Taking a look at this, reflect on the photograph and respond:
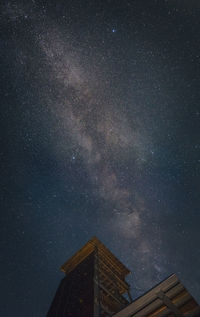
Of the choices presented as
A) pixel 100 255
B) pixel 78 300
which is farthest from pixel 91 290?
pixel 100 255

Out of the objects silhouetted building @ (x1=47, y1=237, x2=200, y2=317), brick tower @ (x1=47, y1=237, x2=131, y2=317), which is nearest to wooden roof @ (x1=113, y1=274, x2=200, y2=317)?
silhouetted building @ (x1=47, y1=237, x2=200, y2=317)

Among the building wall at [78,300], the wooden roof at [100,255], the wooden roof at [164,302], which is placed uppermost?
the wooden roof at [100,255]

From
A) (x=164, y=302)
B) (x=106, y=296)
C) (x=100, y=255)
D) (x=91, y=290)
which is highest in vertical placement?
(x=100, y=255)

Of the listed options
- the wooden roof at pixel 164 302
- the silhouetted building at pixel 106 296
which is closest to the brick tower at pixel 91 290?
the silhouetted building at pixel 106 296

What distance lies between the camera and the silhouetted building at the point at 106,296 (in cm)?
387

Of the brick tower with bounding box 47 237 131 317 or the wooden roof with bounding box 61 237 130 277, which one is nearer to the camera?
the brick tower with bounding box 47 237 131 317

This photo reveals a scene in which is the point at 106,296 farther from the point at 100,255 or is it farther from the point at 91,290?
the point at 100,255

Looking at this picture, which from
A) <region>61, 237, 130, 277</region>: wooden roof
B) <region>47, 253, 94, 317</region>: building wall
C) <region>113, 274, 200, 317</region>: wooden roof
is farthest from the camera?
<region>61, 237, 130, 277</region>: wooden roof

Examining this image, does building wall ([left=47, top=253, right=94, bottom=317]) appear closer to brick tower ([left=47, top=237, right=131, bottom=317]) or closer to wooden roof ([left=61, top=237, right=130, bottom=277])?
Result: brick tower ([left=47, top=237, right=131, bottom=317])

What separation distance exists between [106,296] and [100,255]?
6181 mm

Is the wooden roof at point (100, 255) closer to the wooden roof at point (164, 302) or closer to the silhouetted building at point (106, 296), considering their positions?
the silhouetted building at point (106, 296)

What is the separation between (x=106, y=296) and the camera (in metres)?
9.31

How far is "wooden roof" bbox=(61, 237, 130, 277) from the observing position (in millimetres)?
15663

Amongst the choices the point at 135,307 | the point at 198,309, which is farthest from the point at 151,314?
the point at 198,309
